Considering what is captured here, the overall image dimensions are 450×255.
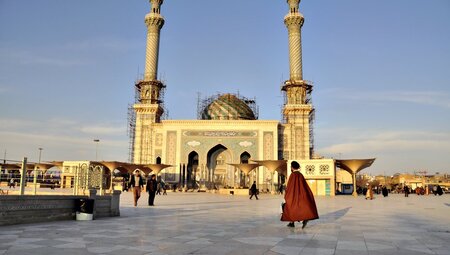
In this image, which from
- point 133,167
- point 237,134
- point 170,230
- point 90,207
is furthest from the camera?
point 237,134

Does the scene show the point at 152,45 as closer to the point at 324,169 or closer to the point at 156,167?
the point at 156,167

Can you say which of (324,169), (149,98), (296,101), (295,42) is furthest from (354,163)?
(149,98)

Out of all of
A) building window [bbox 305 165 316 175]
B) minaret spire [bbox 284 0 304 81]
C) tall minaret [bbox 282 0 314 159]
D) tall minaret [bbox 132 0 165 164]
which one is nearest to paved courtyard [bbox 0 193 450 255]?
building window [bbox 305 165 316 175]

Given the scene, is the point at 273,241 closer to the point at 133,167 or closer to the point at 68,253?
the point at 68,253

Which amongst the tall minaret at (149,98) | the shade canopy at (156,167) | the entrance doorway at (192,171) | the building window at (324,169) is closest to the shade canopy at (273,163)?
the building window at (324,169)

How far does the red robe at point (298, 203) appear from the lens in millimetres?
6426

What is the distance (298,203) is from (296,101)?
3226 centimetres

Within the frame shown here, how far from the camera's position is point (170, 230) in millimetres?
5965

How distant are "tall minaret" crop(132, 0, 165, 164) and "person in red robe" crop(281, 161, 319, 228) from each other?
1249 inches

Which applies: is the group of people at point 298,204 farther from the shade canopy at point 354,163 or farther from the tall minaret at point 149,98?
the tall minaret at point 149,98

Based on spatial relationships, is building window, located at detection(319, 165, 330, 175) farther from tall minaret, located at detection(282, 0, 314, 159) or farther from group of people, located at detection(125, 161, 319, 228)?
group of people, located at detection(125, 161, 319, 228)

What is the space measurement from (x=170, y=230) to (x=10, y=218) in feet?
8.33

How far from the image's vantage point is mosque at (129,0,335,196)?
1431 inches

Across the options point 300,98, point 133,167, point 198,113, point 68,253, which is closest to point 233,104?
point 198,113
